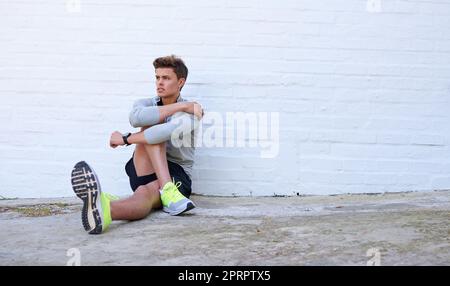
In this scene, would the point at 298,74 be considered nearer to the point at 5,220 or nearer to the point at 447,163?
the point at 447,163

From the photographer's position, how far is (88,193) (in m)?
3.70

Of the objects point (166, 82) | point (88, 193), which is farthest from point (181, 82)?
point (88, 193)

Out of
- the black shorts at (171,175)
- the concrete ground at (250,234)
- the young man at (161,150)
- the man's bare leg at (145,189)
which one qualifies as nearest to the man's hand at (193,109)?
the young man at (161,150)

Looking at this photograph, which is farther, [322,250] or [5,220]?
[5,220]

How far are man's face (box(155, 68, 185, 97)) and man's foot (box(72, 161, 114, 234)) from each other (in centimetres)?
102

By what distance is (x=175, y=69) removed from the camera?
4.62 meters

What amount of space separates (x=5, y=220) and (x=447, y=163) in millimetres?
3389

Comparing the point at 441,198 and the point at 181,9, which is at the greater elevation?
the point at 181,9

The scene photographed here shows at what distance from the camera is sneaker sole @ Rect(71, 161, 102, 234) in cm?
370

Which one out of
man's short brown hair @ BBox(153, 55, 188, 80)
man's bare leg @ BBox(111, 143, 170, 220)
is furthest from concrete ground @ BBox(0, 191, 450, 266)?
man's short brown hair @ BBox(153, 55, 188, 80)

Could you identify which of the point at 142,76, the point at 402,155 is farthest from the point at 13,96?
the point at 402,155

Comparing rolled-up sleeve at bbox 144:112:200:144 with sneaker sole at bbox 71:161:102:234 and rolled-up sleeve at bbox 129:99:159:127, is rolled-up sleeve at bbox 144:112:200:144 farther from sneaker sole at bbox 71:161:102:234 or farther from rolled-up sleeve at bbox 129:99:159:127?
sneaker sole at bbox 71:161:102:234
